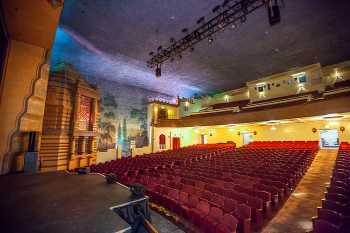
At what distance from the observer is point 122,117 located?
50.4 ft

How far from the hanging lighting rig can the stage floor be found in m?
6.25

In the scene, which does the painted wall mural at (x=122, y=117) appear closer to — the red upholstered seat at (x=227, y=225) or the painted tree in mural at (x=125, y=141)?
the painted tree in mural at (x=125, y=141)

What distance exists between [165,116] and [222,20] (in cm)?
1359

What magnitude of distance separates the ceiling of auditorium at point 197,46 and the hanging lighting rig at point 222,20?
0.36m

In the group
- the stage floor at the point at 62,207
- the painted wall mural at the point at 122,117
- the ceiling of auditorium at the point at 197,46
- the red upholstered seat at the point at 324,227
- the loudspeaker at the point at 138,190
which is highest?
the ceiling of auditorium at the point at 197,46

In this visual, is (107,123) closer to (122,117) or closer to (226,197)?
(122,117)

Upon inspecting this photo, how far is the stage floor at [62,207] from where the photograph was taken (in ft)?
4.07

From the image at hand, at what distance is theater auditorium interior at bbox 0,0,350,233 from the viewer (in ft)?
8.28

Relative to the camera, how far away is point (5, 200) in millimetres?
1744

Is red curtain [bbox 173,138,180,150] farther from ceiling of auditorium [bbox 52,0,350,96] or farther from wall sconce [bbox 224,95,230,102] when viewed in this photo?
ceiling of auditorium [bbox 52,0,350,96]

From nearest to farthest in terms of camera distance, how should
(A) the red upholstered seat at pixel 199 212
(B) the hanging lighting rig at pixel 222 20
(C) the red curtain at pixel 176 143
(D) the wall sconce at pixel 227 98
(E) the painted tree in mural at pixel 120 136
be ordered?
(A) the red upholstered seat at pixel 199 212
(B) the hanging lighting rig at pixel 222 20
(E) the painted tree in mural at pixel 120 136
(C) the red curtain at pixel 176 143
(D) the wall sconce at pixel 227 98

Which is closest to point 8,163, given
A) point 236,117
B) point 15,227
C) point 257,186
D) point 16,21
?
point 16,21

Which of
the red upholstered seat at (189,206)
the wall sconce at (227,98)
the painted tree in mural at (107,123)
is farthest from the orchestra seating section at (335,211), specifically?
the wall sconce at (227,98)

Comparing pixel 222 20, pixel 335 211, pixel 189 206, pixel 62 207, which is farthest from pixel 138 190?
pixel 222 20
